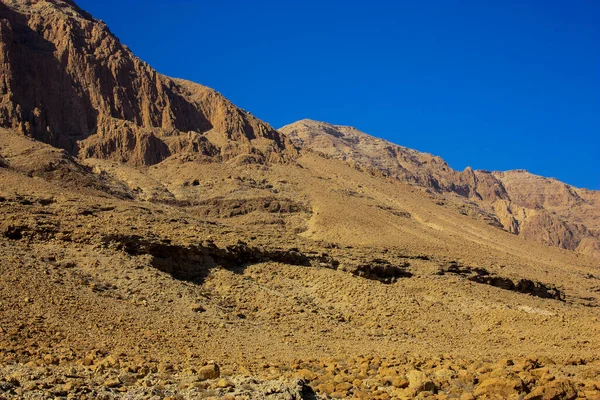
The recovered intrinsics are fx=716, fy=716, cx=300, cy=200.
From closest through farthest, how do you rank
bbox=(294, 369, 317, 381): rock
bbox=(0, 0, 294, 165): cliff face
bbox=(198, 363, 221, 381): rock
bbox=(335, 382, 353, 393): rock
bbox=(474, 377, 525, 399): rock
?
1. bbox=(474, 377, 525, 399): rock
2. bbox=(335, 382, 353, 393): rock
3. bbox=(198, 363, 221, 381): rock
4. bbox=(294, 369, 317, 381): rock
5. bbox=(0, 0, 294, 165): cliff face

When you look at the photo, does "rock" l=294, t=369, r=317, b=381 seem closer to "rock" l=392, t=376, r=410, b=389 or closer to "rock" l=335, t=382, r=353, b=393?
"rock" l=335, t=382, r=353, b=393

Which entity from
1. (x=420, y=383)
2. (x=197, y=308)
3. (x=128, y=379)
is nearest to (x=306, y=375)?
(x=420, y=383)

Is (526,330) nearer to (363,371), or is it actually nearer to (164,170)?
(363,371)

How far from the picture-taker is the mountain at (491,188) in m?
130

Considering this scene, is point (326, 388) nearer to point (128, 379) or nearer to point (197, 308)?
point (128, 379)

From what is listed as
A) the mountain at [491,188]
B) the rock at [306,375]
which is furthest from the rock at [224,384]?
the mountain at [491,188]

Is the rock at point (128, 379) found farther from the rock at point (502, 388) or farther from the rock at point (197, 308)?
the rock at point (197, 308)

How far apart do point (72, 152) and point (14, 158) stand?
581 inches

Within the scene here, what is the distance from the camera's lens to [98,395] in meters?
11.3

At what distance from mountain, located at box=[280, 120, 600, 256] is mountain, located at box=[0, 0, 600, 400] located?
176 ft

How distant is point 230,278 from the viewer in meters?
26.2

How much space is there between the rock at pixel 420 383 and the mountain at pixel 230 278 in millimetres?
45

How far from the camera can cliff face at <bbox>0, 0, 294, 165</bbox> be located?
220 ft

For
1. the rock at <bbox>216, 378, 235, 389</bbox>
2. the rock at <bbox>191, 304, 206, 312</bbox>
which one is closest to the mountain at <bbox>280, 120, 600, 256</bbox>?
the rock at <bbox>191, 304, 206, 312</bbox>
